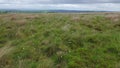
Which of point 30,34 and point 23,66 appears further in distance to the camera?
point 30,34

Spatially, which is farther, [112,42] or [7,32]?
[7,32]

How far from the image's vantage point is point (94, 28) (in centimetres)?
1277

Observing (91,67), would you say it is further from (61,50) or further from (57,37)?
(57,37)

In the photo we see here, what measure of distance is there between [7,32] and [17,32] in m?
0.78

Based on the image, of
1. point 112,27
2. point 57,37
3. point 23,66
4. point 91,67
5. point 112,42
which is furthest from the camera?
point 112,27

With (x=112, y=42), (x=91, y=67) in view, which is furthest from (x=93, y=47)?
(x=91, y=67)

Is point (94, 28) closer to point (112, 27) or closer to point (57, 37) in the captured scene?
point (112, 27)

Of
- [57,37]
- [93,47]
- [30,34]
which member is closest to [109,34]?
[93,47]

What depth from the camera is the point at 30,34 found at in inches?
504

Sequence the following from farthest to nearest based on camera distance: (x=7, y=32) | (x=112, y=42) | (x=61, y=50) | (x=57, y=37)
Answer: (x=7, y=32), (x=57, y=37), (x=112, y=42), (x=61, y=50)

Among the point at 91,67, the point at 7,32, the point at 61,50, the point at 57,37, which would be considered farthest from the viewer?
the point at 7,32

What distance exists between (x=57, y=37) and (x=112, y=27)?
344 centimetres

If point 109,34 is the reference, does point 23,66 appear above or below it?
below

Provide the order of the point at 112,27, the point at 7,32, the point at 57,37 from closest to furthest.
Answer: the point at 57,37, the point at 112,27, the point at 7,32
